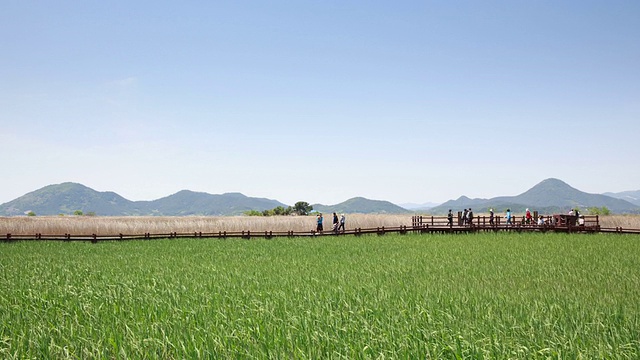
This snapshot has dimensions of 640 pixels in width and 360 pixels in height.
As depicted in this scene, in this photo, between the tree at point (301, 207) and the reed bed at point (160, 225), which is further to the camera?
the tree at point (301, 207)

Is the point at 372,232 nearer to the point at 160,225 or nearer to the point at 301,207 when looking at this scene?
the point at 160,225

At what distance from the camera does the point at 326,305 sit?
10906mm

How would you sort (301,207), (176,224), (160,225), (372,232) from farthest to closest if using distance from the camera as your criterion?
(301,207) → (176,224) → (160,225) → (372,232)

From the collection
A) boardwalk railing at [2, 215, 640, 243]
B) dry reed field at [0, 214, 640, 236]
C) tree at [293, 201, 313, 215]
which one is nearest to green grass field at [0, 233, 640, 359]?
boardwalk railing at [2, 215, 640, 243]

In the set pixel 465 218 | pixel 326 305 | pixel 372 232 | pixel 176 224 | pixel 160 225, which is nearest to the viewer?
pixel 326 305

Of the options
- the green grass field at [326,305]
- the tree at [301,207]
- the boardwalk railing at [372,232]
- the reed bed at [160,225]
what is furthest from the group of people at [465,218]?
the tree at [301,207]

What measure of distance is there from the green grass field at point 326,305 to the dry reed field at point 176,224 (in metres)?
20.4

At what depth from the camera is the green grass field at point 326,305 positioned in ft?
25.0

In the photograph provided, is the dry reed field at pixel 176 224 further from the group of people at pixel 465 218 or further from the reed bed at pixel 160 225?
the group of people at pixel 465 218

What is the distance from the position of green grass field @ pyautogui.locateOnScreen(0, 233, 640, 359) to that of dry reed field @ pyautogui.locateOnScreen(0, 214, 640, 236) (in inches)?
804

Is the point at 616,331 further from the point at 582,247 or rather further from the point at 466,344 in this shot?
the point at 582,247

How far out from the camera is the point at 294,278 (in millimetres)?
16031

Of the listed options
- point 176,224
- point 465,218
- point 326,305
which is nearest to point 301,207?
point 176,224

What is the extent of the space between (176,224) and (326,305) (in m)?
38.4
